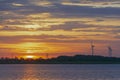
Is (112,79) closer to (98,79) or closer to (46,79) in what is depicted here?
(98,79)

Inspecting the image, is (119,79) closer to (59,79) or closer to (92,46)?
(59,79)

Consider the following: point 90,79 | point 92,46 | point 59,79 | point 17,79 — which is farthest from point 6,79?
point 92,46

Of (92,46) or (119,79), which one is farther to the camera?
(92,46)

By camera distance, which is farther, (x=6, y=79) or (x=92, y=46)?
(x=92, y=46)

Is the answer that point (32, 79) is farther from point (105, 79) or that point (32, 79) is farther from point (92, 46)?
point (92, 46)

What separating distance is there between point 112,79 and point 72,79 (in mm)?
7998

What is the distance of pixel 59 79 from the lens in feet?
342

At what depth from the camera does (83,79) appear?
10288 cm

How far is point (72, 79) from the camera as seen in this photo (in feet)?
335

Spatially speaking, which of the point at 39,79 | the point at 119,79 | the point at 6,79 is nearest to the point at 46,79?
the point at 39,79

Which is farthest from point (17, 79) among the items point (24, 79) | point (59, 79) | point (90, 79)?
point (90, 79)

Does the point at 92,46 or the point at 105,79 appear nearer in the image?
the point at 105,79

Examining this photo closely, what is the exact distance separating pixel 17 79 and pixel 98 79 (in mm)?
16752

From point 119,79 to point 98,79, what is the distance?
174 inches
